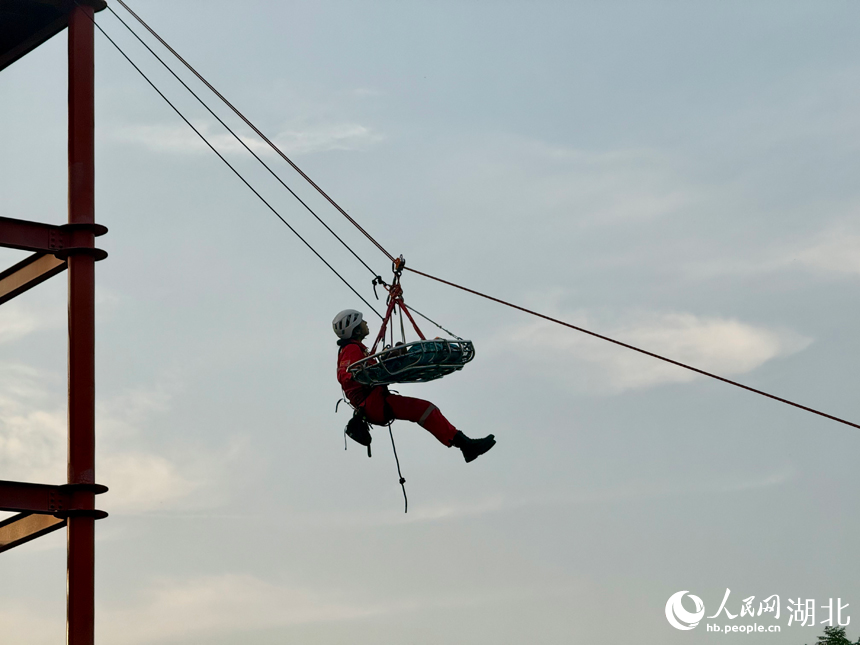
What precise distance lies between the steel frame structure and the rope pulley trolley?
8.55ft

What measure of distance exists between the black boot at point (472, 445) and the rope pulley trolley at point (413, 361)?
3.34ft

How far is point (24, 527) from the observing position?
11.8 meters

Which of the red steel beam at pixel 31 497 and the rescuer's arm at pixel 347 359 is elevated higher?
the rescuer's arm at pixel 347 359

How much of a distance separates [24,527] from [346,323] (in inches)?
132

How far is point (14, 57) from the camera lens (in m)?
13.4

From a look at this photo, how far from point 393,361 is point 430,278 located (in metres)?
1.59

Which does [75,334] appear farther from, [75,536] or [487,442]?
[487,442]

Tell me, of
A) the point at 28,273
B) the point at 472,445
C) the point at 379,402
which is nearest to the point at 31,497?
the point at 28,273

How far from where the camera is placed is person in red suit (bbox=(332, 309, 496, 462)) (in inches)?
455

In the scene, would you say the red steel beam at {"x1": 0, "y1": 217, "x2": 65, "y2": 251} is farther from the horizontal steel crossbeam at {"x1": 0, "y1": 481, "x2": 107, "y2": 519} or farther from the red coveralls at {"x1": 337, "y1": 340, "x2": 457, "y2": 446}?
the red coveralls at {"x1": 337, "y1": 340, "x2": 457, "y2": 446}

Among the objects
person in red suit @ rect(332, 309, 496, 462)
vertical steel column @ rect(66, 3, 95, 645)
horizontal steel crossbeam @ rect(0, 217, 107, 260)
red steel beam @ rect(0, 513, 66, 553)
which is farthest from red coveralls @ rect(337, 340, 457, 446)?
red steel beam @ rect(0, 513, 66, 553)

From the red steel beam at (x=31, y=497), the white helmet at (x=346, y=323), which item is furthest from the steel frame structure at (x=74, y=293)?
the white helmet at (x=346, y=323)

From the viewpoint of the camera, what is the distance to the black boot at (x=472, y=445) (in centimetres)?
1151

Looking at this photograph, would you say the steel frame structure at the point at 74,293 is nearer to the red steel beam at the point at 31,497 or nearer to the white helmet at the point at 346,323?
the red steel beam at the point at 31,497
